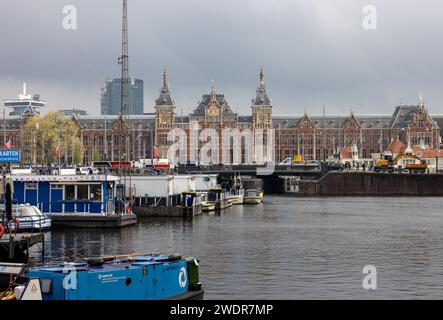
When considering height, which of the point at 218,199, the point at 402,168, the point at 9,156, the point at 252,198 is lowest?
the point at 252,198

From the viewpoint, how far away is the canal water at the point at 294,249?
4119 centimetres

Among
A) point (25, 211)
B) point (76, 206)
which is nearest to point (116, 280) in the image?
point (25, 211)

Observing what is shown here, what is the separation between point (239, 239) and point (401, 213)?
1403 inches

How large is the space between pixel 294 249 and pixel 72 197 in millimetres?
20944

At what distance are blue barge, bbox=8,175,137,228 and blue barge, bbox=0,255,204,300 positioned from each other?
32891mm

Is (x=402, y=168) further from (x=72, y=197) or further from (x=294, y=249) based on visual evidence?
(x=294, y=249)

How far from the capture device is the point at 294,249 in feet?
187

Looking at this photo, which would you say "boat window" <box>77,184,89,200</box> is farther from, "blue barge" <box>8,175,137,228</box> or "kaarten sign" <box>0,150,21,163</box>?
"kaarten sign" <box>0,150,21,163</box>

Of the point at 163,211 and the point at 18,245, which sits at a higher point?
the point at 163,211

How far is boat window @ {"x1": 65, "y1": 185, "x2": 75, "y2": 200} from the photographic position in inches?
2707

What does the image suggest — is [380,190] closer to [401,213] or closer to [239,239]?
[401,213]
